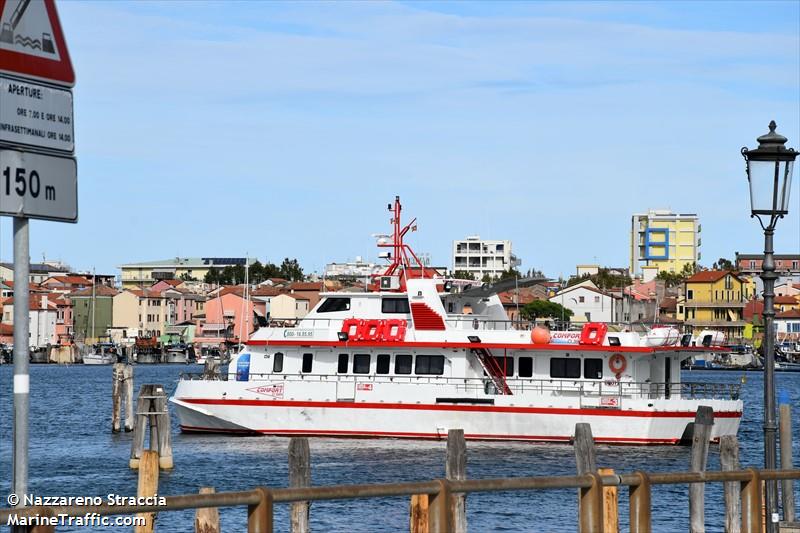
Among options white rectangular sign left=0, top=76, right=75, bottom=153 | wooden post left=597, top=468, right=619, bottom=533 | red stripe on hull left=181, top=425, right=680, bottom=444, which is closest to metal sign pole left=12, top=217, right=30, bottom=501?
white rectangular sign left=0, top=76, right=75, bottom=153

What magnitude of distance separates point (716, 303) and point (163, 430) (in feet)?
423

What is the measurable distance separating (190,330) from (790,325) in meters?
76.5

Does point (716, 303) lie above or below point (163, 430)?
above

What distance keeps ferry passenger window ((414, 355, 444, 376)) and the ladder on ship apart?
1007 mm

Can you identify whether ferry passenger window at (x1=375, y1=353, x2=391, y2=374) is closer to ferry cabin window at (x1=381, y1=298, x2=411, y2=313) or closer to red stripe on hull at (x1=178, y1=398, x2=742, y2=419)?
red stripe on hull at (x1=178, y1=398, x2=742, y2=419)

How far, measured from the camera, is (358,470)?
3309 cm

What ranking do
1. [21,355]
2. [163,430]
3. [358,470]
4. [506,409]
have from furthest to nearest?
[506,409] < [163,430] < [358,470] < [21,355]

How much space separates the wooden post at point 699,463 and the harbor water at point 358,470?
10.2ft

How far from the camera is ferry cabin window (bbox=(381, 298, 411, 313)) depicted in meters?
→ 39.9

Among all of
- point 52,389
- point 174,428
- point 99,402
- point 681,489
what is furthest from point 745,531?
point 52,389

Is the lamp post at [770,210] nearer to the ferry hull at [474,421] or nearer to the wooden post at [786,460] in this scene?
the wooden post at [786,460]

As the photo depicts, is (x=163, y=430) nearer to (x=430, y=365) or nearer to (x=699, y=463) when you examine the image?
(x=430, y=365)

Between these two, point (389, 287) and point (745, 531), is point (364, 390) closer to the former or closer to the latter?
point (389, 287)

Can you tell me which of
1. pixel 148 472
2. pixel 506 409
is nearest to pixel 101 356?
pixel 506 409
